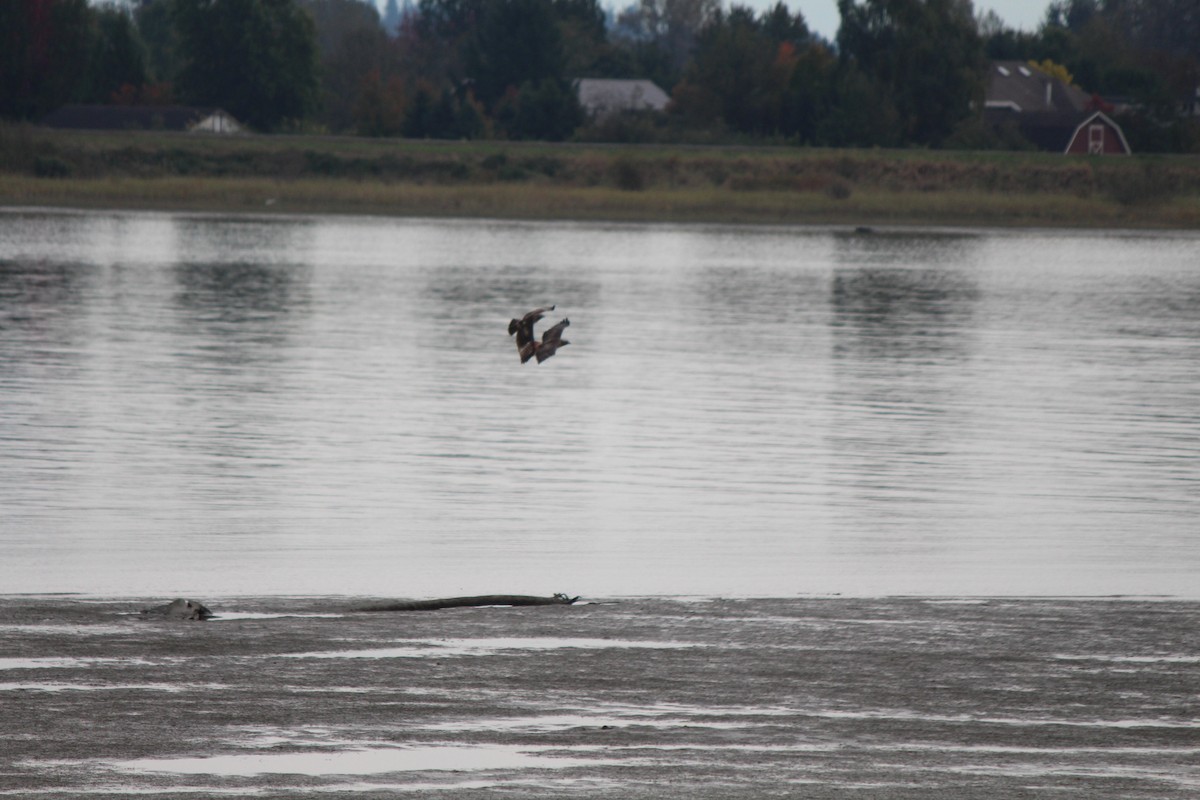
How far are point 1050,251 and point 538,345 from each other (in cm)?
4802

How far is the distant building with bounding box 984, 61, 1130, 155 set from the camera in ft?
333

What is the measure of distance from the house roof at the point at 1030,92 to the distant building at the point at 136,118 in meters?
51.5

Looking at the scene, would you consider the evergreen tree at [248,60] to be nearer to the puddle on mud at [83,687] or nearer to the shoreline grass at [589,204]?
the shoreline grass at [589,204]

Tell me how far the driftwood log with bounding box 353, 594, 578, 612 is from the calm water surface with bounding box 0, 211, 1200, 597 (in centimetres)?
69

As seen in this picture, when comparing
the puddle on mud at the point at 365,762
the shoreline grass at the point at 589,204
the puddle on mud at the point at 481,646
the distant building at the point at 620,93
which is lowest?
the puddle on mud at the point at 481,646

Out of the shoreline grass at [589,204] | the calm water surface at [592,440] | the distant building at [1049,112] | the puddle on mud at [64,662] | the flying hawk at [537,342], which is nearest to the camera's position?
the puddle on mud at [64,662]

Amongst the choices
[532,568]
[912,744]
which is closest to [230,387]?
[532,568]

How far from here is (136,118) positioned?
101 metres

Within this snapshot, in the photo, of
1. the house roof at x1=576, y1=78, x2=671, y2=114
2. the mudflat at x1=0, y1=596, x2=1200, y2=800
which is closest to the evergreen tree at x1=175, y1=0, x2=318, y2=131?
the house roof at x1=576, y1=78, x2=671, y2=114

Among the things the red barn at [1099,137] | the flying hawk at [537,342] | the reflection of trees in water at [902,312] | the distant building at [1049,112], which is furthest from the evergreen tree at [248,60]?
the flying hawk at [537,342]

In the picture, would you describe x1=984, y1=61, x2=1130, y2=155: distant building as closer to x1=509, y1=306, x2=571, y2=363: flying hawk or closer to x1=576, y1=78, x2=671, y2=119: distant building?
x1=576, y1=78, x2=671, y2=119: distant building

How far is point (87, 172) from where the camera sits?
7762 cm

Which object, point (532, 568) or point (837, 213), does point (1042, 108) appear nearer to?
point (837, 213)

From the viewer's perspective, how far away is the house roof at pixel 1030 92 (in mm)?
121188
